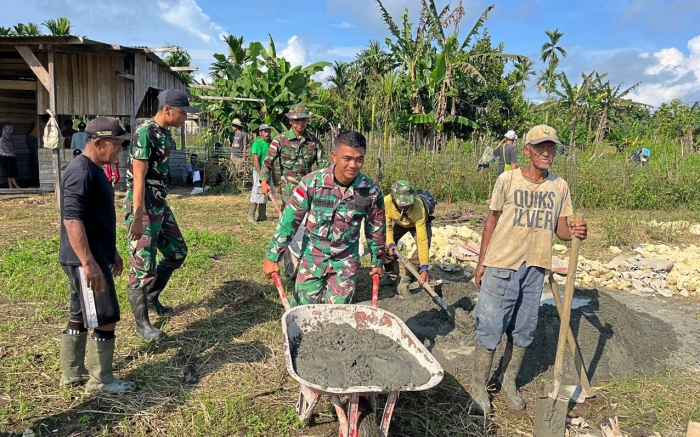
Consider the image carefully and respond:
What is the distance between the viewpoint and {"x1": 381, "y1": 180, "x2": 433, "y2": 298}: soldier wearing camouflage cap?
4.51 meters

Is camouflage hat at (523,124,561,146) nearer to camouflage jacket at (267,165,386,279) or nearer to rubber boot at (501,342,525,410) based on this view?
camouflage jacket at (267,165,386,279)

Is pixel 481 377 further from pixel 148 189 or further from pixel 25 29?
pixel 25 29

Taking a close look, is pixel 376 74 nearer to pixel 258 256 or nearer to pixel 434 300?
pixel 258 256

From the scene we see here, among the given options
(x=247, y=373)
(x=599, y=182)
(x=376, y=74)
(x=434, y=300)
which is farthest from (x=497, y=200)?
(x=376, y=74)

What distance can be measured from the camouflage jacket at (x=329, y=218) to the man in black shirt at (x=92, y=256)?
1.03m

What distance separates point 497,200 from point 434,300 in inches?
61.0

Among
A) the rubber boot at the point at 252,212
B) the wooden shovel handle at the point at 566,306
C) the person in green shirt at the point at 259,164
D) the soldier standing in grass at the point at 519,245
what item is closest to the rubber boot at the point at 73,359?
the soldier standing in grass at the point at 519,245

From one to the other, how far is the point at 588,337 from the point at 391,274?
2160mm

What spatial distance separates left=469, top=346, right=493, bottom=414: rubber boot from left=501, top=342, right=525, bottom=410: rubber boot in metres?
0.15

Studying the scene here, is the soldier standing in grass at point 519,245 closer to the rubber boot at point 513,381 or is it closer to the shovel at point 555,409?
the rubber boot at point 513,381

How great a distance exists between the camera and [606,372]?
3852 mm

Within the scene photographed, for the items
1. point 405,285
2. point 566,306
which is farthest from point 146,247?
point 566,306

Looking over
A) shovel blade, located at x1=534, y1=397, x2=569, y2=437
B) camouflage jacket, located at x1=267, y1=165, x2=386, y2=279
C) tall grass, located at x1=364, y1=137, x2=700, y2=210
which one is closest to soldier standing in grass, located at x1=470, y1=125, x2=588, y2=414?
shovel blade, located at x1=534, y1=397, x2=569, y2=437

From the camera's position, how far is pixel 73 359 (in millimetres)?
3281
